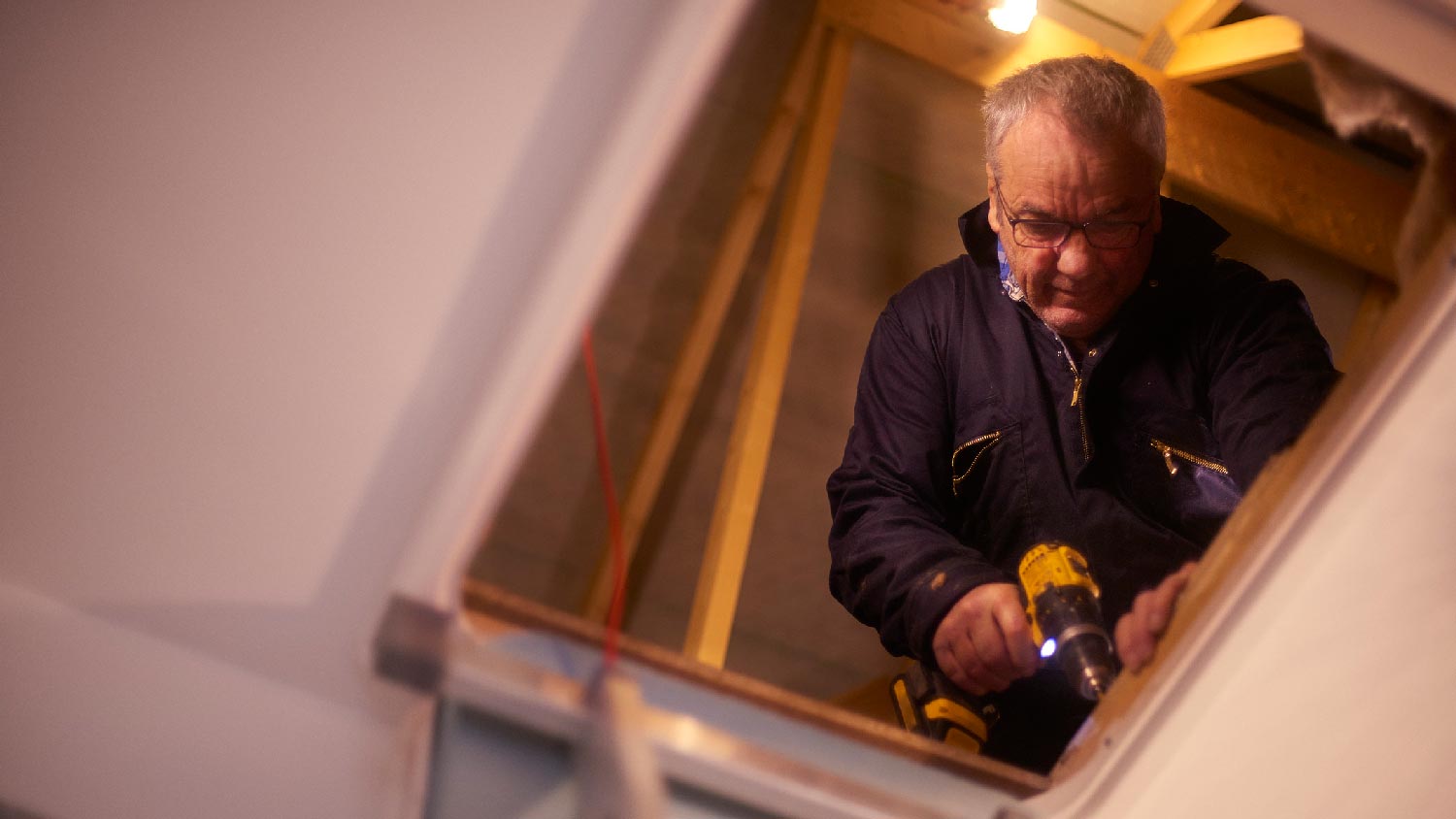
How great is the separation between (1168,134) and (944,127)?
0.52 metres

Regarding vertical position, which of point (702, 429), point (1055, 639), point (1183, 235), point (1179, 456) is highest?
point (1183, 235)

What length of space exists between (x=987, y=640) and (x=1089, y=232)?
2.14 ft

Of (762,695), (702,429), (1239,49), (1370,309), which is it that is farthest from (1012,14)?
(762,695)

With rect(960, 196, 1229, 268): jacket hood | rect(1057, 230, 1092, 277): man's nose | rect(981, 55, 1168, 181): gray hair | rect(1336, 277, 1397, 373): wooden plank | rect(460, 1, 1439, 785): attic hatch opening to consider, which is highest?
rect(1336, 277, 1397, 373): wooden plank

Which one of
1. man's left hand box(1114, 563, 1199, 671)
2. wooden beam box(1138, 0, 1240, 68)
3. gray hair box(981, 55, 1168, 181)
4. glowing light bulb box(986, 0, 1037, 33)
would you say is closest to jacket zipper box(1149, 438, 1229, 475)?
gray hair box(981, 55, 1168, 181)

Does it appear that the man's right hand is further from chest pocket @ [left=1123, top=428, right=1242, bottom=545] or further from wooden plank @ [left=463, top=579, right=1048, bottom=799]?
chest pocket @ [left=1123, top=428, right=1242, bottom=545]

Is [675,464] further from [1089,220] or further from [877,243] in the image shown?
[1089,220]

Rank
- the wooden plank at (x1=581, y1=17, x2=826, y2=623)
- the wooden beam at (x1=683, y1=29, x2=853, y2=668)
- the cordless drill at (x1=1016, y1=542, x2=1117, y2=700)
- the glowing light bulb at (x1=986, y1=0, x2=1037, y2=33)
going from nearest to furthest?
the cordless drill at (x1=1016, y1=542, x2=1117, y2=700), the wooden beam at (x1=683, y1=29, x2=853, y2=668), the glowing light bulb at (x1=986, y1=0, x2=1037, y2=33), the wooden plank at (x1=581, y1=17, x2=826, y2=623)

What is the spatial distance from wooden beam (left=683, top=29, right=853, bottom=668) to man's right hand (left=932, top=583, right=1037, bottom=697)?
498mm

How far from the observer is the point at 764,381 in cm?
183

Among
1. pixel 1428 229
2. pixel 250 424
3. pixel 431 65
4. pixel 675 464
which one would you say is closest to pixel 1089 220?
pixel 1428 229

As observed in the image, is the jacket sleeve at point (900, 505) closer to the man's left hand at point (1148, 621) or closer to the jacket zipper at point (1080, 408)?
the jacket zipper at point (1080, 408)

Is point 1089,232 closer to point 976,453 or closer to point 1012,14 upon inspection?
point 976,453

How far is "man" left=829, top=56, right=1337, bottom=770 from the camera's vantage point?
4.47 ft
